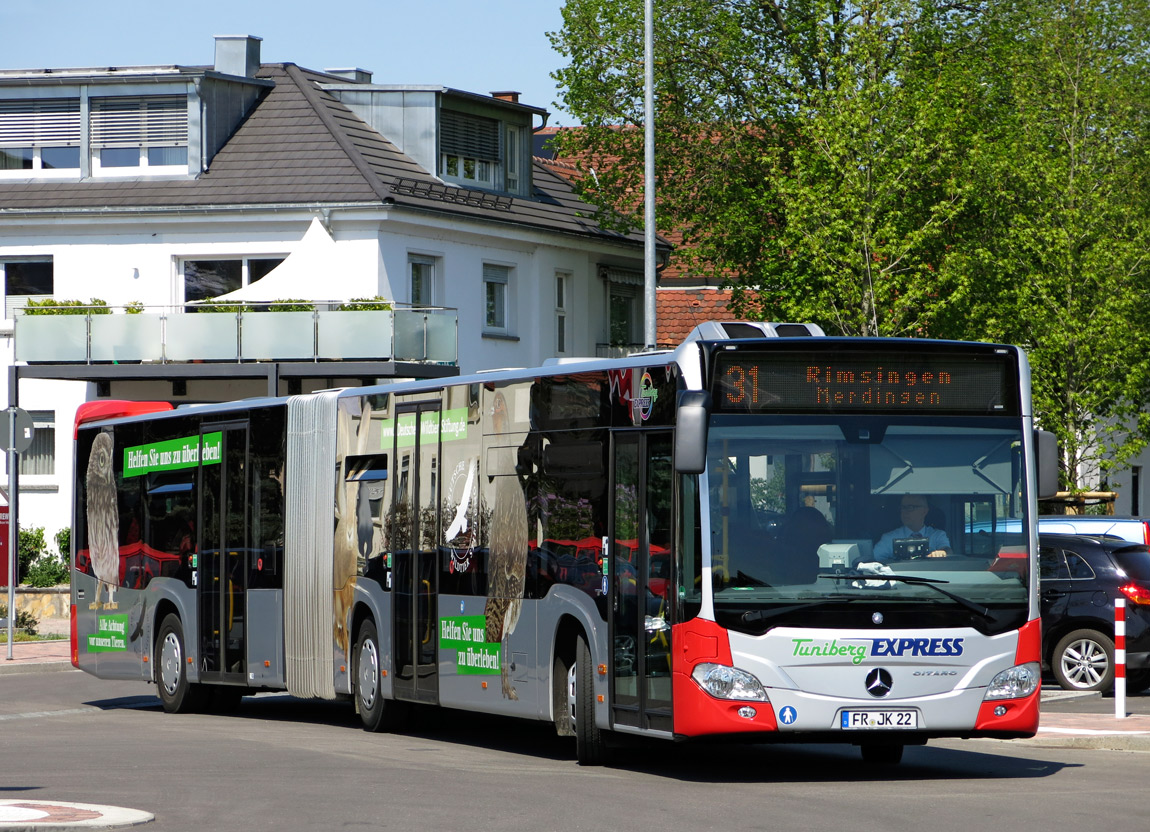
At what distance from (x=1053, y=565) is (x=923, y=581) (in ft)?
28.6

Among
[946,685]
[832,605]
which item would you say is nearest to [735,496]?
[832,605]

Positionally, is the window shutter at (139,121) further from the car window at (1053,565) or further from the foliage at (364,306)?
the car window at (1053,565)

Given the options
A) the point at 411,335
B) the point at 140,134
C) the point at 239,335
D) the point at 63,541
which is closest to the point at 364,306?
the point at 411,335

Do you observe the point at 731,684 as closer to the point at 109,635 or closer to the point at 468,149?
the point at 109,635

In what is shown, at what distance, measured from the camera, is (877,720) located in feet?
38.4

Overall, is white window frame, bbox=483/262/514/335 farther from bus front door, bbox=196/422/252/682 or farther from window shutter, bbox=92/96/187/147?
bus front door, bbox=196/422/252/682

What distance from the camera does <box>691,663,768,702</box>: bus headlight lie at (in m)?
11.6

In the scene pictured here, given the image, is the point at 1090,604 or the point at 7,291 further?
the point at 7,291

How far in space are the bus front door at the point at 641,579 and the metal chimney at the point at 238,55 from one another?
32.7 meters

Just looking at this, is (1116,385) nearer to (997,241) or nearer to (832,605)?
(997,241)

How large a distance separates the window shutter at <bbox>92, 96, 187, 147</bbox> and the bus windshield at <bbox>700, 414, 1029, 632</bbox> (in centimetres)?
3095

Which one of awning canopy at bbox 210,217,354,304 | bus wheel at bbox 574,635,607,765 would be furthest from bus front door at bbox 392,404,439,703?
awning canopy at bbox 210,217,354,304

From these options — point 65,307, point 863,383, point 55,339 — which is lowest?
point 863,383

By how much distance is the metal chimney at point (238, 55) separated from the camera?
1709 inches
